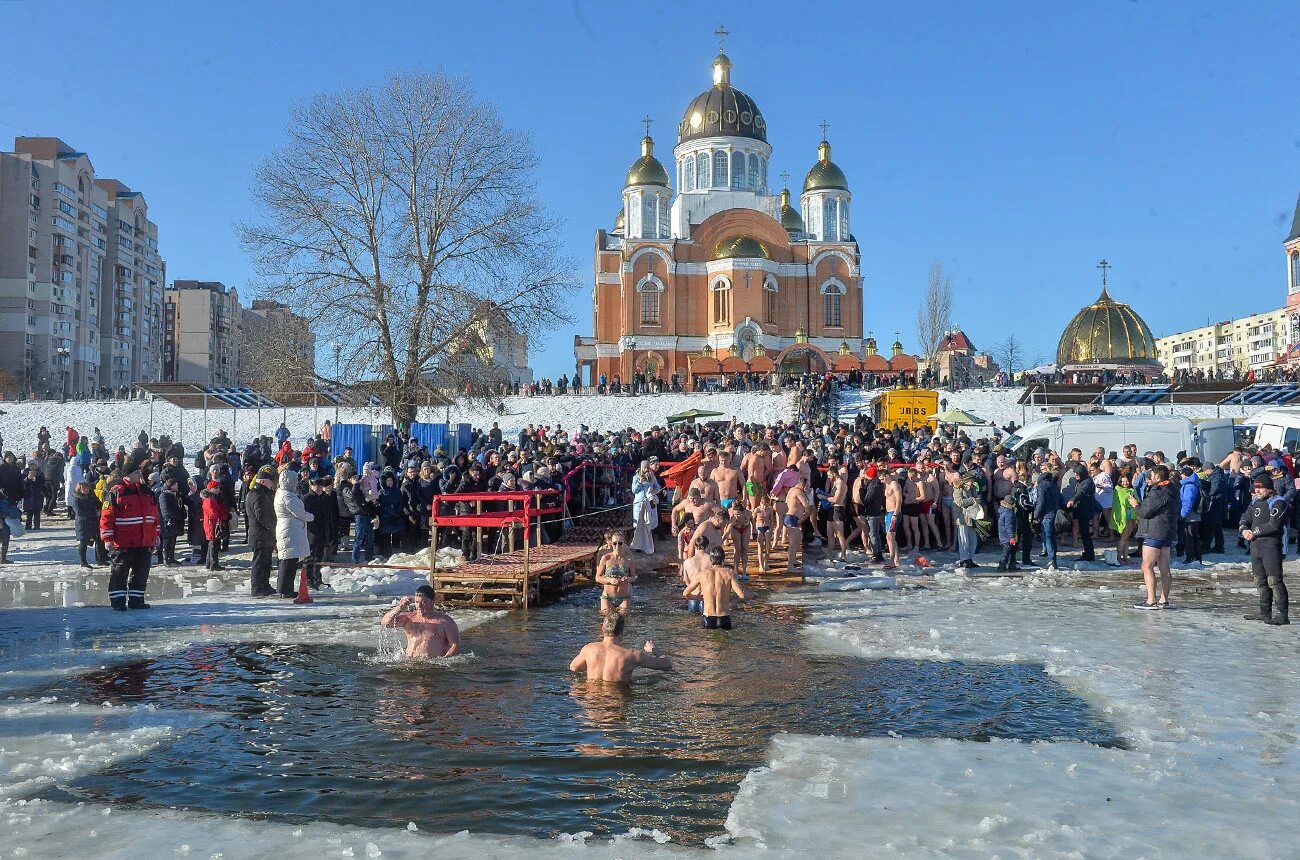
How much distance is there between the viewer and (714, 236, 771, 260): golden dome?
61.8 meters

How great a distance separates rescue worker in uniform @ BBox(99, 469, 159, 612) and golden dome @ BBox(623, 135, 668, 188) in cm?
5684

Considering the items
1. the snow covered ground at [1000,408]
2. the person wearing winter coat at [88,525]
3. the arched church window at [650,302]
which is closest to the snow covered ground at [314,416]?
the snow covered ground at [1000,408]

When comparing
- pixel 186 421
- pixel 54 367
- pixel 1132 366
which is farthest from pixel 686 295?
pixel 54 367

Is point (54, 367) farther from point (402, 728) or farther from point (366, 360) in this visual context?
point (402, 728)

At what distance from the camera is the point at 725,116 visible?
64188 mm

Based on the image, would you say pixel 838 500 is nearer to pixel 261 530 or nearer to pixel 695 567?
pixel 695 567

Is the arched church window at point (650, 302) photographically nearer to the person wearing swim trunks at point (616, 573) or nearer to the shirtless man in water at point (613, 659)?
the person wearing swim trunks at point (616, 573)

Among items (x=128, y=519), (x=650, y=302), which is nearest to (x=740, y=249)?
(x=650, y=302)

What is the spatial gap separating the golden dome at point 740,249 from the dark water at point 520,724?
53.6 meters

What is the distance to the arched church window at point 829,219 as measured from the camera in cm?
6583

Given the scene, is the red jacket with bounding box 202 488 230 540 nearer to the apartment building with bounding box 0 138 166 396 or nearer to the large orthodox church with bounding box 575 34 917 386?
the large orthodox church with bounding box 575 34 917 386

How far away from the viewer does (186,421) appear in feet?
116

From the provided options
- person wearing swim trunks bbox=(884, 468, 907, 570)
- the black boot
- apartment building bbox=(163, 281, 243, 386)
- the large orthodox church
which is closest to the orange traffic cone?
person wearing swim trunks bbox=(884, 468, 907, 570)

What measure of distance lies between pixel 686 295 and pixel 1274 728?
57906mm
